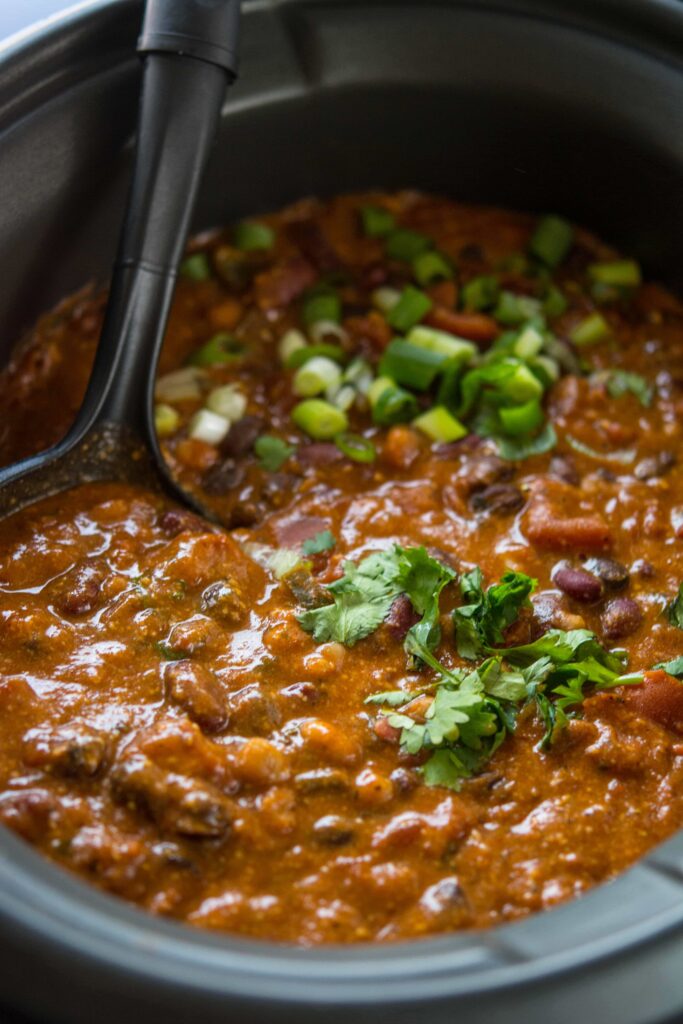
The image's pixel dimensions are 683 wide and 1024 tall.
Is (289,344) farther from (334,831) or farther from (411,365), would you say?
(334,831)

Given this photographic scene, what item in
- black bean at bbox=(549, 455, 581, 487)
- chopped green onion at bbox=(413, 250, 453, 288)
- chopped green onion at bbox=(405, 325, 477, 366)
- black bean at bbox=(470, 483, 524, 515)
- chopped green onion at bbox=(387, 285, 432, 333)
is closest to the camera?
black bean at bbox=(470, 483, 524, 515)

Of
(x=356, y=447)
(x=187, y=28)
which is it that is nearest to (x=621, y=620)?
(x=356, y=447)

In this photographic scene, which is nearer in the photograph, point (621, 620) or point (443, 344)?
point (621, 620)

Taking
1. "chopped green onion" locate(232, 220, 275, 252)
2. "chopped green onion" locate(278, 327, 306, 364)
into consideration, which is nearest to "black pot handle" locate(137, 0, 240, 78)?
"chopped green onion" locate(232, 220, 275, 252)

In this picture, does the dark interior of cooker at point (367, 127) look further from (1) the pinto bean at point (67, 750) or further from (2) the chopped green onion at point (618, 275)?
(1) the pinto bean at point (67, 750)

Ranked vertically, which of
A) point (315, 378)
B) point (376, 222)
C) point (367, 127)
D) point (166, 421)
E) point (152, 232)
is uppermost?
point (367, 127)

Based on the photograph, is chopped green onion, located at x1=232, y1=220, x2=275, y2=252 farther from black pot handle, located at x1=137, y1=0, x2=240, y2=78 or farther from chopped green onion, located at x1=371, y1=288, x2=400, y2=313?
black pot handle, located at x1=137, y1=0, x2=240, y2=78

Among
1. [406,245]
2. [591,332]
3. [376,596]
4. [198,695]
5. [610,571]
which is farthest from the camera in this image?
[406,245]
